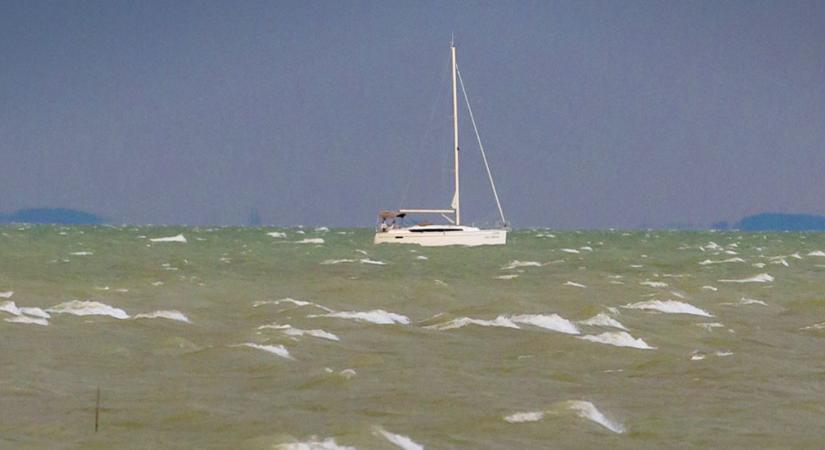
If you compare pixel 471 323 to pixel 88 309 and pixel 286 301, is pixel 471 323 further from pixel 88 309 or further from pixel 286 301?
pixel 88 309

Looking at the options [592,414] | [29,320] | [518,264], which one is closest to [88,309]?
[29,320]

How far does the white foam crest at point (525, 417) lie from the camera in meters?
10.8

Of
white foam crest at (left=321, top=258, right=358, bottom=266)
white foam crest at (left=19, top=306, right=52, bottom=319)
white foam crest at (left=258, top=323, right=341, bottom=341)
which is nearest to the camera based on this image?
white foam crest at (left=258, top=323, right=341, bottom=341)

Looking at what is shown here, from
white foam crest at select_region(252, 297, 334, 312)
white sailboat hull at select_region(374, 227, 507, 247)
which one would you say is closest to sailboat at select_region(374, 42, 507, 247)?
white sailboat hull at select_region(374, 227, 507, 247)

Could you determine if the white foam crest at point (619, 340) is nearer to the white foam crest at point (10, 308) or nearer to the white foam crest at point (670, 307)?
the white foam crest at point (670, 307)

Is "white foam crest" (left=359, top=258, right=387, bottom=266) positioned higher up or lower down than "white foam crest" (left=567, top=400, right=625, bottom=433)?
lower down

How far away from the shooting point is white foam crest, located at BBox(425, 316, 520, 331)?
19.1 metres

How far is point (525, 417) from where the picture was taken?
10859 mm

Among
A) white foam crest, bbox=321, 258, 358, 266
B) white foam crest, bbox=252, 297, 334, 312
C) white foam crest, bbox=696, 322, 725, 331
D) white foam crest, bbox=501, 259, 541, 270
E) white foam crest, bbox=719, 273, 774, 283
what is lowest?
white foam crest, bbox=321, 258, 358, 266

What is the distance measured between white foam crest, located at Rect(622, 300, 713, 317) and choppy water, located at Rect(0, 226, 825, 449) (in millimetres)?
114

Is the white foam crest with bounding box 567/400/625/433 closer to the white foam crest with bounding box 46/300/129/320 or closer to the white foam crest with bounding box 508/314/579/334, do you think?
the white foam crest with bounding box 508/314/579/334

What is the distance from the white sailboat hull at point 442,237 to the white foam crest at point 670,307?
39557mm

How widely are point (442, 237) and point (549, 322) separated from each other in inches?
1730

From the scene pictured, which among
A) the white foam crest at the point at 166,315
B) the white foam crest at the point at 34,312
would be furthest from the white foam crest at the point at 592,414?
the white foam crest at the point at 34,312
